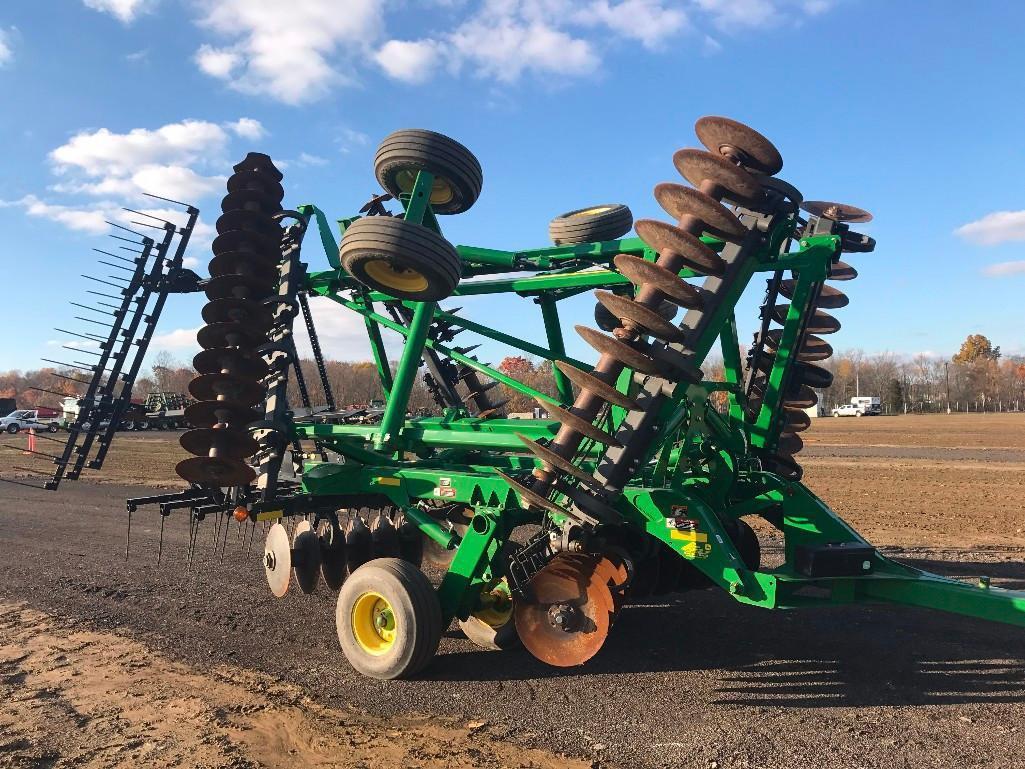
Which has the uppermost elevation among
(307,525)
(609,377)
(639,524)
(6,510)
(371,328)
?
(371,328)

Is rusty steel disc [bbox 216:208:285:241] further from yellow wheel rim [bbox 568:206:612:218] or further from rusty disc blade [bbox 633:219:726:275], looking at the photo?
rusty disc blade [bbox 633:219:726:275]

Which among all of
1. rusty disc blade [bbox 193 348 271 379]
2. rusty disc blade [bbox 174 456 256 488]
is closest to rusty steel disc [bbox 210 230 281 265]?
rusty disc blade [bbox 193 348 271 379]

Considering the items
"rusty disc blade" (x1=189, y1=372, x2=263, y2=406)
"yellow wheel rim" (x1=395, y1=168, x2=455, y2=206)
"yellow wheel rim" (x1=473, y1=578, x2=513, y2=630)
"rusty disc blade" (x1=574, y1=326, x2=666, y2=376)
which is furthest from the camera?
"yellow wheel rim" (x1=395, y1=168, x2=455, y2=206)

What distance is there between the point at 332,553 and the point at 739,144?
14.6 feet

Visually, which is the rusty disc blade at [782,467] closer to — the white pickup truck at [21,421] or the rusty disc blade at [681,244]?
the rusty disc blade at [681,244]

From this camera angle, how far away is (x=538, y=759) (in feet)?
13.0

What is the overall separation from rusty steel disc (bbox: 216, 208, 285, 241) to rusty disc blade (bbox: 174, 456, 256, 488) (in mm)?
2006

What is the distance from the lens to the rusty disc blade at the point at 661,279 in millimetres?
4504

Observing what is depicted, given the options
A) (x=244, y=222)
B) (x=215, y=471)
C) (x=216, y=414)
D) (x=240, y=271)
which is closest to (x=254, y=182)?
(x=244, y=222)

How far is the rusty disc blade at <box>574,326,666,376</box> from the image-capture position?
448cm

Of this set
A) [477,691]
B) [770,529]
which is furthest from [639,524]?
[770,529]

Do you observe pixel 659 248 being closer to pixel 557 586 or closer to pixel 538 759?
pixel 557 586

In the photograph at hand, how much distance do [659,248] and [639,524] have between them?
175 centimetres

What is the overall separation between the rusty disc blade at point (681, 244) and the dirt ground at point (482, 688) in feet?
8.70
